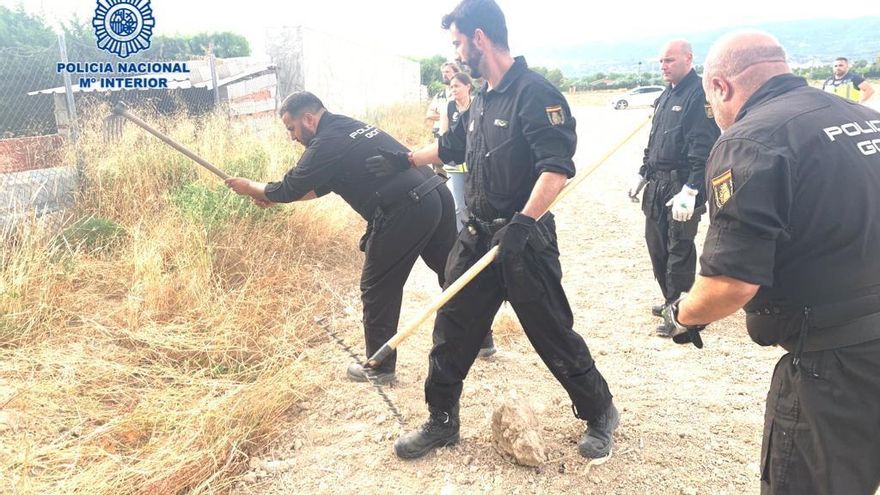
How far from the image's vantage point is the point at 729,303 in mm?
1703

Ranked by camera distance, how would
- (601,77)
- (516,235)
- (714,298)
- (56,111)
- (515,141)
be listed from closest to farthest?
1. (714,298)
2. (516,235)
3. (515,141)
4. (56,111)
5. (601,77)

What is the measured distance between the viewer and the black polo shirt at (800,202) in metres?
1.60

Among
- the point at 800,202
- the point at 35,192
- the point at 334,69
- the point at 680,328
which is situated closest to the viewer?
A: the point at 800,202

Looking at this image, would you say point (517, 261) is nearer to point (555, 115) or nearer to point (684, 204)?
point (555, 115)

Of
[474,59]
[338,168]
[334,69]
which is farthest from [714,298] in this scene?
[334,69]

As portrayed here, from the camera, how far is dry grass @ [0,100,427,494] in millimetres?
2750

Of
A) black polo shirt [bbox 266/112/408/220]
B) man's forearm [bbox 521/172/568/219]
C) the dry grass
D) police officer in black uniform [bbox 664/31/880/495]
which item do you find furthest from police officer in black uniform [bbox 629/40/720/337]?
the dry grass

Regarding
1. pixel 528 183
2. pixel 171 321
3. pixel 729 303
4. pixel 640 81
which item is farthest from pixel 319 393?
pixel 640 81

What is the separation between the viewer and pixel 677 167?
4301mm

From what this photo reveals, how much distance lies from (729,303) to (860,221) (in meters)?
0.40

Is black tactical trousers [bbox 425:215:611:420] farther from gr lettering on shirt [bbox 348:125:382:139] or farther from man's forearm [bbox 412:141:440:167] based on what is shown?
gr lettering on shirt [bbox 348:125:382:139]

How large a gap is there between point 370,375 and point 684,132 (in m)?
2.73

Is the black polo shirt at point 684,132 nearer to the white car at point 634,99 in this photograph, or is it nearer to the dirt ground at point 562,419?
the dirt ground at point 562,419

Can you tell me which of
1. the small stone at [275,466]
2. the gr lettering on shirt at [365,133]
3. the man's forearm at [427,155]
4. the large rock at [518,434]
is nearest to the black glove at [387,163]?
the man's forearm at [427,155]
